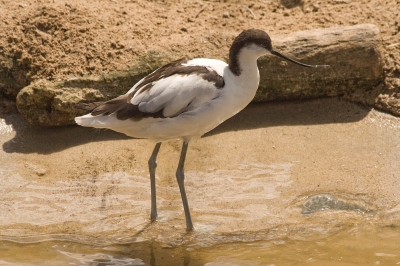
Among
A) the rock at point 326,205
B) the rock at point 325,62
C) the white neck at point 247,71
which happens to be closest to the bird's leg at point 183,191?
the white neck at point 247,71

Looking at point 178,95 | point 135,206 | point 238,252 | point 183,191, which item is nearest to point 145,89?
point 178,95

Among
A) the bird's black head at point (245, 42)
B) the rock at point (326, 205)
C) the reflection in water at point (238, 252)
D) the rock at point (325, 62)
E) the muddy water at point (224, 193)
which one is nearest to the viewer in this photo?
the reflection in water at point (238, 252)

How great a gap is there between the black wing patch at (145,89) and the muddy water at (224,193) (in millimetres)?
796

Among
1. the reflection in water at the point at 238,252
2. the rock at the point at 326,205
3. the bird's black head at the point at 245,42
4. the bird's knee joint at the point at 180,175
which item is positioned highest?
the bird's black head at the point at 245,42

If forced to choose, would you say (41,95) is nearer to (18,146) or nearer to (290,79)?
(18,146)

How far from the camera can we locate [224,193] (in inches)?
220

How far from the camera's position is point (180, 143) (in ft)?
20.3

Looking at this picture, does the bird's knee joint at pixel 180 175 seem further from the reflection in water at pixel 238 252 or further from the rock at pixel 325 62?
the rock at pixel 325 62

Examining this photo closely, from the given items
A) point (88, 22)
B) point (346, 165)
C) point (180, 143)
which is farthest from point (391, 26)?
point (88, 22)

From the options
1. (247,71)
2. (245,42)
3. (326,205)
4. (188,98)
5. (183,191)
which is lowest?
(326,205)

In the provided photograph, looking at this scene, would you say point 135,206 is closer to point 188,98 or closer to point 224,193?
point 224,193

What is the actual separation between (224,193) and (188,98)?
97cm

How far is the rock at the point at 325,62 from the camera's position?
6.20 meters

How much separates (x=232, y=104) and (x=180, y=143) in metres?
1.23
